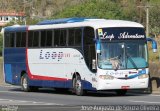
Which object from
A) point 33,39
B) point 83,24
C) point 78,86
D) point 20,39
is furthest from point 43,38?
point 78,86

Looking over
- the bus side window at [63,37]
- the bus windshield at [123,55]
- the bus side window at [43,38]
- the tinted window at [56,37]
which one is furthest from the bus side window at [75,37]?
the bus side window at [43,38]

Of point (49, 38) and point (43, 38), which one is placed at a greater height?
point (49, 38)

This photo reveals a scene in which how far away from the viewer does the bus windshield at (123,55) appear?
27.5 meters

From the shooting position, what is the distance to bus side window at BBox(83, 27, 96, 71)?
2792cm

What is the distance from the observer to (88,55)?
28.2 m

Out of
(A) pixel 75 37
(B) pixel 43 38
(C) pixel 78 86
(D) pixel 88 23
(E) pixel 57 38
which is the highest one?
(D) pixel 88 23

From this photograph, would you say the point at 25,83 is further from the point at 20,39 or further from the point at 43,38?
the point at 43,38

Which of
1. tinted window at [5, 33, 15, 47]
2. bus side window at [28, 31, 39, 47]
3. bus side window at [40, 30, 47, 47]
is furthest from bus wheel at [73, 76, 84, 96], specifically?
tinted window at [5, 33, 15, 47]

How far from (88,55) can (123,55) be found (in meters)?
1.48

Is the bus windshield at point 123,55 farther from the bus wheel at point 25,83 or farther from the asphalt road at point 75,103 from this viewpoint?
the bus wheel at point 25,83

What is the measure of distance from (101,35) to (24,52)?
7.45 meters

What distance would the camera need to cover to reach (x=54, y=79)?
3167 centimetres

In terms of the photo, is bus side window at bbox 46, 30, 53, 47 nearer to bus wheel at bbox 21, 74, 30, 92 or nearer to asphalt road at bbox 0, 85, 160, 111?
asphalt road at bbox 0, 85, 160, 111

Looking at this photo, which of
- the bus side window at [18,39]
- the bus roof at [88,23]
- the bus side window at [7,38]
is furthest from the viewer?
the bus side window at [7,38]
